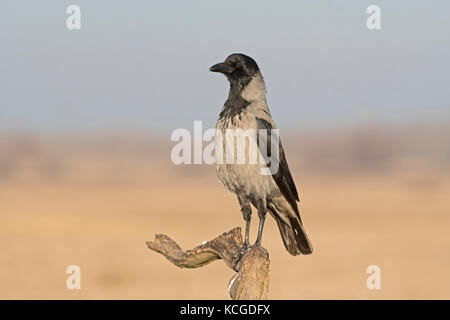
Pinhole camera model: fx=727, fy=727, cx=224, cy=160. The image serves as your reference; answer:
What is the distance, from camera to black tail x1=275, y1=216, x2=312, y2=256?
8695 mm

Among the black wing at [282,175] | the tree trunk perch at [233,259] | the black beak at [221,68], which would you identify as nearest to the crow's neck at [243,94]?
the black beak at [221,68]

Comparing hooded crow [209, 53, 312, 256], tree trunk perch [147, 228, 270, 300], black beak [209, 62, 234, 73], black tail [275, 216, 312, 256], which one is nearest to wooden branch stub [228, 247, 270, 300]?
tree trunk perch [147, 228, 270, 300]

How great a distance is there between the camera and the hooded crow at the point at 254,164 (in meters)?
8.16

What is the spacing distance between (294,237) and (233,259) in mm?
1060

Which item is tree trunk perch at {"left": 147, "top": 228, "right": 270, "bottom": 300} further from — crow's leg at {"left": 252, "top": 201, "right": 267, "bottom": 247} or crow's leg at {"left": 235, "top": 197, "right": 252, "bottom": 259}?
crow's leg at {"left": 252, "top": 201, "right": 267, "bottom": 247}

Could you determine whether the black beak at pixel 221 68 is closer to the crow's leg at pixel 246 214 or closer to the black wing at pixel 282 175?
the black wing at pixel 282 175

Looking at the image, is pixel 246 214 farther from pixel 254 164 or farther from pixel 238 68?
pixel 238 68

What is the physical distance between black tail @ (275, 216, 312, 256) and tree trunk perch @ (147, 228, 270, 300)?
73 centimetres

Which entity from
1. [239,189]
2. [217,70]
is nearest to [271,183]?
[239,189]

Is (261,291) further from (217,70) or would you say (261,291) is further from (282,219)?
(217,70)

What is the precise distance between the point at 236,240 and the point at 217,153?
1.02m

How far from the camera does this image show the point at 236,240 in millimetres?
8344

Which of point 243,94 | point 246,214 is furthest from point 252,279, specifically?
point 243,94

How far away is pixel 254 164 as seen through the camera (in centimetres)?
812
